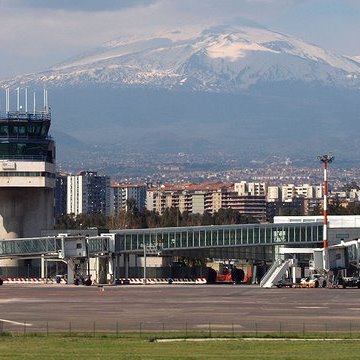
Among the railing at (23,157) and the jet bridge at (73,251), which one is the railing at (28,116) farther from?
the jet bridge at (73,251)

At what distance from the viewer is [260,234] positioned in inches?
7421

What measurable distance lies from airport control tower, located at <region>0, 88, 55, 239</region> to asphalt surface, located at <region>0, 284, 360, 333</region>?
5989 cm

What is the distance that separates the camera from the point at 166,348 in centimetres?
6619

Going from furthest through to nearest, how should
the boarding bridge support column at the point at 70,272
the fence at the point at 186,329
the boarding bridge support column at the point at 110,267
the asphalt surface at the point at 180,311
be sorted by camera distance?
the boarding bridge support column at the point at 110,267
the boarding bridge support column at the point at 70,272
the asphalt surface at the point at 180,311
the fence at the point at 186,329

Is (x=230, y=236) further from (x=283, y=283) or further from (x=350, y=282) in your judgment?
(x=350, y=282)

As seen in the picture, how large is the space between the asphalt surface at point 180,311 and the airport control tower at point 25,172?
5989 centimetres

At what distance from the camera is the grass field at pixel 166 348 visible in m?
62.4

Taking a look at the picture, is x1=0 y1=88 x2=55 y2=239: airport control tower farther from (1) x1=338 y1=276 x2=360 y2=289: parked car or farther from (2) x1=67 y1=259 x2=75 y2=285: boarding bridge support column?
(1) x1=338 y1=276 x2=360 y2=289: parked car

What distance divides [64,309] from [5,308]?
4.48 m

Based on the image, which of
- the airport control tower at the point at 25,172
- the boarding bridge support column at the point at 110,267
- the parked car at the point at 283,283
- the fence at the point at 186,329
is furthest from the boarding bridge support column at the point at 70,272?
the fence at the point at 186,329

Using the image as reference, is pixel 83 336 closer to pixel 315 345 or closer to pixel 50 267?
pixel 315 345

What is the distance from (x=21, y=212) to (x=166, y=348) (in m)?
132

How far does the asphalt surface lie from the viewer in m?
81.4

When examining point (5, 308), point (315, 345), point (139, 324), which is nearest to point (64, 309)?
point (5, 308)
